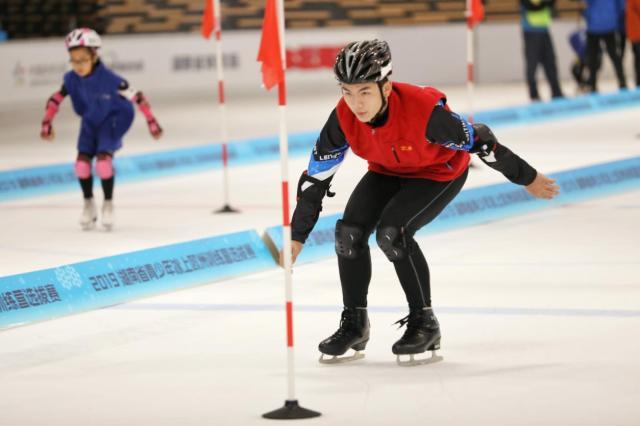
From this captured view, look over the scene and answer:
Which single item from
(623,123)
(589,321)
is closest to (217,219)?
(589,321)

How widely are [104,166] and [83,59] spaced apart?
0.77 metres

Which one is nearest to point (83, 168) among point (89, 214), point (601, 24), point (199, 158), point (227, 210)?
point (89, 214)

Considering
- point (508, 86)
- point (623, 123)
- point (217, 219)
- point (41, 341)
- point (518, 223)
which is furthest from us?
point (508, 86)

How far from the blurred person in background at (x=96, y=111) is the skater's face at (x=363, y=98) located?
13.7 ft

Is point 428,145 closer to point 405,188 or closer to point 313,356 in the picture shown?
point 405,188

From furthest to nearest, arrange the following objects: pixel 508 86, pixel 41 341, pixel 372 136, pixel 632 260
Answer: pixel 508 86 < pixel 632 260 < pixel 41 341 < pixel 372 136

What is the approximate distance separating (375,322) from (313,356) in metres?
0.72

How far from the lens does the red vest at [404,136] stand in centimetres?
538

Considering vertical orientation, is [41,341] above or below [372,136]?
below

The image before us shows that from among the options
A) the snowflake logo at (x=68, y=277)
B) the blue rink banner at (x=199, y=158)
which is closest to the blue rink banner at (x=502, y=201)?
the snowflake logo at (x=68, y=277)

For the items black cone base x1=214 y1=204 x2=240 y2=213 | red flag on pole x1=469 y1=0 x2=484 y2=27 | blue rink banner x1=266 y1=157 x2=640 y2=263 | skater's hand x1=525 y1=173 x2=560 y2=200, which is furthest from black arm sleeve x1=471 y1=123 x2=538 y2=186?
red flag on pole x1=469 y1=0 x2=484 y2=27

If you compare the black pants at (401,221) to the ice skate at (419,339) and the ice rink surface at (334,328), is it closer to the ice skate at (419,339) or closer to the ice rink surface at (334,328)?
the ice skate at (419,339)

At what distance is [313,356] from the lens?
568 centimetres

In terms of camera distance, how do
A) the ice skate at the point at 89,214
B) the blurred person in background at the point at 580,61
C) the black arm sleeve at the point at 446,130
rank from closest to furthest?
1. the black arm sleeve at the point at 446,130
2. the ice skate at the point at 89,214
3. the blurred person in background at the point at 580,61
